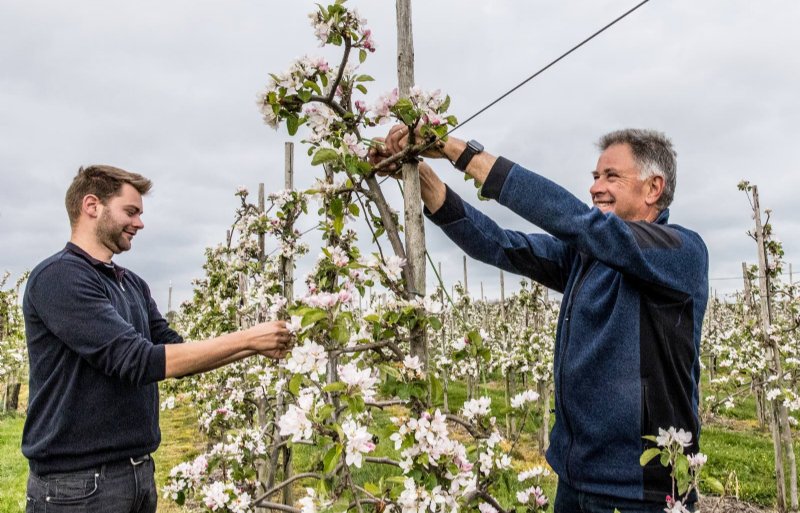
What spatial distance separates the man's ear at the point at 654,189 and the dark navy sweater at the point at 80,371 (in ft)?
6.75

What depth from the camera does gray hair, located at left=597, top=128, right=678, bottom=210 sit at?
2.21 meters

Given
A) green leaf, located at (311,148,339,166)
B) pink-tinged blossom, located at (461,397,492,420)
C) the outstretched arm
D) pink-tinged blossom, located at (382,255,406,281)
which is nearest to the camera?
green leaf, located at (311,148,339,166)

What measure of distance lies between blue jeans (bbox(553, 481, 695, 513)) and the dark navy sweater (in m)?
1.65

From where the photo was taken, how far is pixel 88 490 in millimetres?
2373

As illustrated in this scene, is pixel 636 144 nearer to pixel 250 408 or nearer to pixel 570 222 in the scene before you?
pixel 570 222

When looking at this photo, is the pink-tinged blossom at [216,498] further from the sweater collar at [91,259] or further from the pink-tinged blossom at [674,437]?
the pink-tinged blossom at [674,437]

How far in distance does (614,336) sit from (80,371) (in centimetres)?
216

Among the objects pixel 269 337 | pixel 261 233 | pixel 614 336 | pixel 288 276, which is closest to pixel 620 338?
pixel 614 336

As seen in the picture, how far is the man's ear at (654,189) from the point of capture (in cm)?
222

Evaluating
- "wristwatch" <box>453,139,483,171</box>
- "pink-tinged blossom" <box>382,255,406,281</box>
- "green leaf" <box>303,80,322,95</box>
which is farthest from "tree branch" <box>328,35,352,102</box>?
"pink-tinged blossom" <box>382,255,406,281</box>

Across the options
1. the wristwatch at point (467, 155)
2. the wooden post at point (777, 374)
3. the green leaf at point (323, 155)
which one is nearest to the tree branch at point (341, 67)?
the green leaf at point (323, 155)

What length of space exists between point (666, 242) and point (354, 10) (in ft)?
4.48

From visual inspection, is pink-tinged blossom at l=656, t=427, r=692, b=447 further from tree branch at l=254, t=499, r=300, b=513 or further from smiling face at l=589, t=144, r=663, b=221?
tree branch at l=254, t=499, r=300, b=513

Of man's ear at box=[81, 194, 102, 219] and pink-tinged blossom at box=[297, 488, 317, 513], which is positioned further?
man's ear at box=[81, 194, 102, 219]
